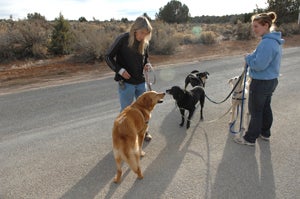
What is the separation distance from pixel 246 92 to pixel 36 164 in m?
4.00

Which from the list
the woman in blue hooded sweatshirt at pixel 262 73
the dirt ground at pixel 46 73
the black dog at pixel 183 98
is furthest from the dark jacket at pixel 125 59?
the dirt ground at pixel 46 73

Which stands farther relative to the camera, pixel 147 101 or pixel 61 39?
pixel 61 39

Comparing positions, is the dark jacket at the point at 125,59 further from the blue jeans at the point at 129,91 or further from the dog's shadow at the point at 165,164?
the dog's shadow at the point at 165,164

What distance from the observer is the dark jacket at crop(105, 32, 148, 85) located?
4098 mm

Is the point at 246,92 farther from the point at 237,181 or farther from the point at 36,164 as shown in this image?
the point at 36,164

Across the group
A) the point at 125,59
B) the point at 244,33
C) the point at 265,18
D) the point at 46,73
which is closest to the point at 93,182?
the point at 125,59

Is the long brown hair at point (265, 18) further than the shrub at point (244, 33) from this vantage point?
No

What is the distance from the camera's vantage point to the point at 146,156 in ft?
14.3

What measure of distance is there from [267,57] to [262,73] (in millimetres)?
356

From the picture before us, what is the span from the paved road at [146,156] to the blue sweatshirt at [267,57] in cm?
132

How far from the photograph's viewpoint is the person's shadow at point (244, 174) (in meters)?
3.41

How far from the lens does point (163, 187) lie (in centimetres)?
354

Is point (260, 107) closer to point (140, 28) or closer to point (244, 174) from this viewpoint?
point (244, 174)

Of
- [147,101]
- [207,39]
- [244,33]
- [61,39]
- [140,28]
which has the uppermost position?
[140,28]
